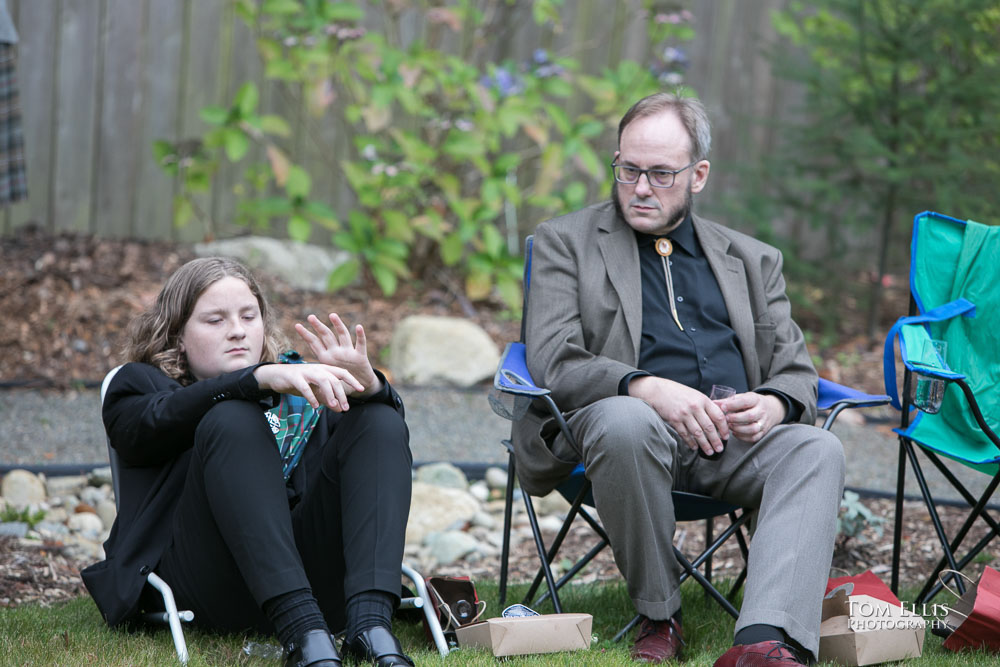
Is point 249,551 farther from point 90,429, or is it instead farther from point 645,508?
point 90,429

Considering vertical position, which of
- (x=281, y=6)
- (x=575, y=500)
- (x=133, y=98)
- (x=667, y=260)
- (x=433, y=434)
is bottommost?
(x=433, y=434)

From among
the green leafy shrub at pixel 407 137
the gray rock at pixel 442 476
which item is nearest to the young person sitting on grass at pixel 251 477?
the gray rock at pixel 442 476

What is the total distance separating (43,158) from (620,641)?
163 inches

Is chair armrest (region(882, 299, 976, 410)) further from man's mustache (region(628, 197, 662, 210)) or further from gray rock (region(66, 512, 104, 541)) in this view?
gray rock (region(66, 512, 104, 541))

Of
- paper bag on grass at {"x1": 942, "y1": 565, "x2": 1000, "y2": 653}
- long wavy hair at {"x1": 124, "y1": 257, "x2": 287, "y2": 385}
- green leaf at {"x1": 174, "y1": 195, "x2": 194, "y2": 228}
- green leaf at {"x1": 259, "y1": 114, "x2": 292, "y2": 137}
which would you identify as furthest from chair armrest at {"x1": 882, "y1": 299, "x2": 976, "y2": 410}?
green leaf at {"x1": 174, "y1": 195, "x2": 194, "y2": 228}

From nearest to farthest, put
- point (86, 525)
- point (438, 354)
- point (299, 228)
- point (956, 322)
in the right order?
1. point (956, 322)
2. point (86, 525)
3. point (438, 354)
4. point (299, 228)

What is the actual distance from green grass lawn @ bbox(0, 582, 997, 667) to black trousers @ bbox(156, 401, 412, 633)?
105 millimetres

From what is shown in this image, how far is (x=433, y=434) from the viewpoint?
429 cm

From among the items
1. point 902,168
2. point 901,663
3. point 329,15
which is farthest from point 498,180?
point 901,663

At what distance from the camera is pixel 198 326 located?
2.30 m

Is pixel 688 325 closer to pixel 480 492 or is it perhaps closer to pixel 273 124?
pixel 480 492

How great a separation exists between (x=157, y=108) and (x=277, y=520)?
13.2ft

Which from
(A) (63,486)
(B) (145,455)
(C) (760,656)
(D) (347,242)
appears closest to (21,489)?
(A) (63,486)

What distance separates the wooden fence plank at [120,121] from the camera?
17.6 ft
